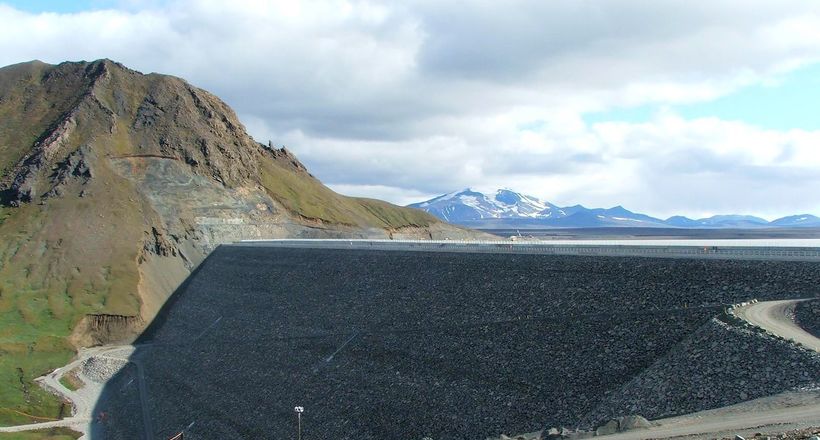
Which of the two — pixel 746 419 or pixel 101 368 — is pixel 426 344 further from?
pixel 101 368

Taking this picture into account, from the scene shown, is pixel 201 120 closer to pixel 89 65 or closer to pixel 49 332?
pixel 89 65

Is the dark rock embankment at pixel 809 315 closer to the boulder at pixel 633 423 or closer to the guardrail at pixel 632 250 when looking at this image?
the guardrail at pixel 632 250

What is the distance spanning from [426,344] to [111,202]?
244 ft

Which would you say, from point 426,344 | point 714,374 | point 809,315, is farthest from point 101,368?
point 809,315

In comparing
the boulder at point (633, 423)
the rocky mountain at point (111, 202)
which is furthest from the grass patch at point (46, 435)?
the boulder at point (633, 423)

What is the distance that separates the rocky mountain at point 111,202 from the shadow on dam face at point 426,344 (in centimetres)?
1393

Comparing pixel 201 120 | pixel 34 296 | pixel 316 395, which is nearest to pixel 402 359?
pixel 316 395

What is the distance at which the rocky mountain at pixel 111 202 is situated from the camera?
89250 millimetres

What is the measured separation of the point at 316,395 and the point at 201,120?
3681 inches

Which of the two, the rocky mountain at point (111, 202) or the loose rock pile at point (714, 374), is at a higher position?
the rocky mountain at point (111, 202)

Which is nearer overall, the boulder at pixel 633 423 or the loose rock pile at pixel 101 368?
the boulder at pixel 633 423

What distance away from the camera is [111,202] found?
361 feet

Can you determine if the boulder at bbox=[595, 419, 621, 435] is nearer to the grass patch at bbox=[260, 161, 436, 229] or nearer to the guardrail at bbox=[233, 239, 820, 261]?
the guardrail at bbox=[233, 239, 820, 261]

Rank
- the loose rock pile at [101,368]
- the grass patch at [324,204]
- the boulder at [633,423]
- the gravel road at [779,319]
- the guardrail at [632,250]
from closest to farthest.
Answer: the boulder at [633,423] < the gravel road at [779,319] < the guardrail at [632,250] < the loose rock pile at [101,368] < the grass patch at [324,204]
